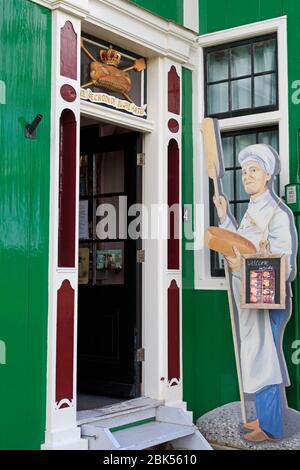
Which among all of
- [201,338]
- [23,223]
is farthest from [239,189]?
[23,223]

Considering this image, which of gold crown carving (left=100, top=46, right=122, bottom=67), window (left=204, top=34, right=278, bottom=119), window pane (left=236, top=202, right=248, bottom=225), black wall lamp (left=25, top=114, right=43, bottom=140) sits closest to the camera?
black wall lamp (left=25, top=114, right=43, bottom=140)

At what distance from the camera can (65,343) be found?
4.44m

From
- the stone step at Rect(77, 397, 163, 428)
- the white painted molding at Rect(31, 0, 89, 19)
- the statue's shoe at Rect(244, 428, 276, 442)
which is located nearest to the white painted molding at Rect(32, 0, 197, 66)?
the white painted molding at Rect(31, 0, 89, 19)

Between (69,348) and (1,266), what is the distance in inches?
32.7

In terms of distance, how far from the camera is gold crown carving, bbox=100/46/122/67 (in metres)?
5.21

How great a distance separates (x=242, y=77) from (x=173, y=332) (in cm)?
242

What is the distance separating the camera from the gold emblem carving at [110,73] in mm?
5066

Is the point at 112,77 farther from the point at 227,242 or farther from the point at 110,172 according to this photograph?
the point at 227,242

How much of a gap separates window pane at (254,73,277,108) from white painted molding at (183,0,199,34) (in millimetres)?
819

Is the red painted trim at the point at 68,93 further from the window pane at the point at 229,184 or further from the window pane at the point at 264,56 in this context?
the window pane at the point at 264,56

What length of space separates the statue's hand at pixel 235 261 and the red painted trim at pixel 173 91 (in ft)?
4.94

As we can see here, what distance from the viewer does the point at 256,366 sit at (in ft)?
16.1

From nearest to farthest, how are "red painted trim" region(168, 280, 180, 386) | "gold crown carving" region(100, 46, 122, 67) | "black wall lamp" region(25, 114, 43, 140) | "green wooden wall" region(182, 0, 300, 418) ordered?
"black wall lamp" region(25, 114, 43, 140) → "gold crown carving" region(100, 46, 122, 67) → "green wooden wall" region(182, 0, 300, 418) → "red painted trim" region(168, 280, 180, 386)

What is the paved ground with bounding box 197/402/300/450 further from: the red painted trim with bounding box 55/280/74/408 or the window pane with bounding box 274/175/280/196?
the window pane with bounding box 274/175/280/196
